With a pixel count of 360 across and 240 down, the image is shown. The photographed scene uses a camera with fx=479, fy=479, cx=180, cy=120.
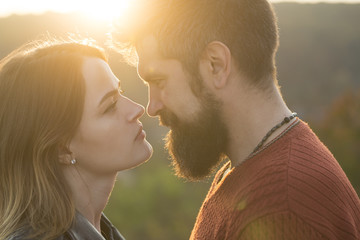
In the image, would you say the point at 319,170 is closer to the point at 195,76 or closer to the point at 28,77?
the point at 195,76

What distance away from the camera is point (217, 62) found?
8.31ft

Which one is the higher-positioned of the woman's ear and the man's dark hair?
the man's dark hair

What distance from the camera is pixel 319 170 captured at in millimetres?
2117

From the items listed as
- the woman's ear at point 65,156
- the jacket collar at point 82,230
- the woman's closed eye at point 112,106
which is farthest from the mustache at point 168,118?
the jacket collar at point 82,230

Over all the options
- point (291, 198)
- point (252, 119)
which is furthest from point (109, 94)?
point (291, 198)

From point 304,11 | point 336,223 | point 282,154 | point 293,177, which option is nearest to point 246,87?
point 282,154

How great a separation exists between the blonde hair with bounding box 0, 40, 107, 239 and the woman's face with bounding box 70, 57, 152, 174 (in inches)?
2.4

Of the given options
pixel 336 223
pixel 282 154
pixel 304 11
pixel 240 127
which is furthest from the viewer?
pixel 304 11

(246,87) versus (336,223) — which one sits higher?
(246,87)

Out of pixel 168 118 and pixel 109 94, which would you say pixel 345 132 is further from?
pixel 109 94

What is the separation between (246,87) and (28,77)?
4.09 ft

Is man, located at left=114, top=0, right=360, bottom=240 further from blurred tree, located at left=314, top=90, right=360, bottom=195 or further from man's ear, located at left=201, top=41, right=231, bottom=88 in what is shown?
blurred tree, located at left=314, top=90, right=360, bottom=195

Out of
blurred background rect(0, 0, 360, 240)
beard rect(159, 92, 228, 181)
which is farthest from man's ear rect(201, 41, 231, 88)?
blurred background rect(0, 0, 360, 240)

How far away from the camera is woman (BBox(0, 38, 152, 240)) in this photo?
8.75 feet
